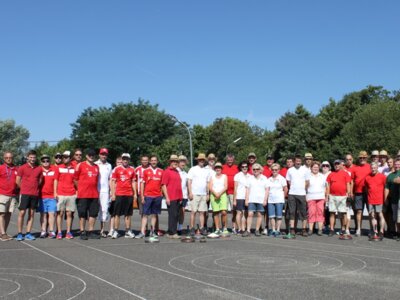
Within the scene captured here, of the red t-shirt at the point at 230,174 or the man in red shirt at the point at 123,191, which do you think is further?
the red t-shirt at the point at 230,174

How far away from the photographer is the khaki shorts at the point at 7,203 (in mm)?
11328

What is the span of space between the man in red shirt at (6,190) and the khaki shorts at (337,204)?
7853mm

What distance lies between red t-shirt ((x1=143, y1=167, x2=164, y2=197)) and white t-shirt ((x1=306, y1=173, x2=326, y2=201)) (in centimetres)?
393

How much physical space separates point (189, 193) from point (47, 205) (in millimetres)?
3452

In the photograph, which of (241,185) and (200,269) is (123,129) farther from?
(200,269)

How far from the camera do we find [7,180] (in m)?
11.5

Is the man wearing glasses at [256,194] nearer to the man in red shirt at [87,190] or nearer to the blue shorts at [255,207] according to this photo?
the blue shorts at [255,207]

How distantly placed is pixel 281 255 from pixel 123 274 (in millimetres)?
3224

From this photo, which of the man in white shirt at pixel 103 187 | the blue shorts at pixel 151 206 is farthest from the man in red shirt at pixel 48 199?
the blue shorts at pixel 151 206

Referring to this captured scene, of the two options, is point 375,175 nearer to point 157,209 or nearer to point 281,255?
point 281,255

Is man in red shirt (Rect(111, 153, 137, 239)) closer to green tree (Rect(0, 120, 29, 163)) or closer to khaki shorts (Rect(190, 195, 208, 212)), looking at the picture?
khaki shorts (Rect(190, 195, 208, 212))

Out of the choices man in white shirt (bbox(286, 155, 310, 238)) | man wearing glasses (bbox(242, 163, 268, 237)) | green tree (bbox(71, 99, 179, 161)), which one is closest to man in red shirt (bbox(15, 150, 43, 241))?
man wearing glasses (bbox(242, 163, 268, 237))

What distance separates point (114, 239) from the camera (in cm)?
1179

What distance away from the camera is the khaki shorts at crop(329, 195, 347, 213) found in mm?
12656
